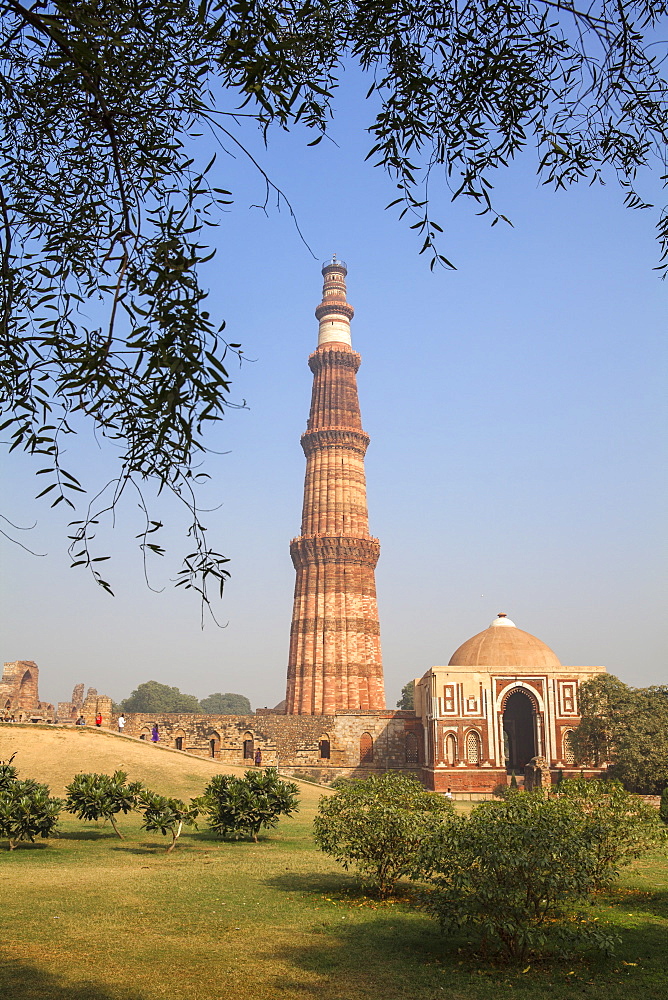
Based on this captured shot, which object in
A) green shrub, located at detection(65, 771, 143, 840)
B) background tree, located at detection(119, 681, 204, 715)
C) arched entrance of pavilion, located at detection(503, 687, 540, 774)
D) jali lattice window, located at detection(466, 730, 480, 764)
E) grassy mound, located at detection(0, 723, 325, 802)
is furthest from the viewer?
background tree, located at detection(119, 681, 204, 715)

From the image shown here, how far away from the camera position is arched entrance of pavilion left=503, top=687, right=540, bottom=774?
118ft

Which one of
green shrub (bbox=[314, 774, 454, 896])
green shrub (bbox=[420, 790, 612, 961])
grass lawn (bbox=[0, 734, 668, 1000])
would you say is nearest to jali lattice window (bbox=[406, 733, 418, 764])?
grass lawn (bbox=[0, 734, 668, 1000])

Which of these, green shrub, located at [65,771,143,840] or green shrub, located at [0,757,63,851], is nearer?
green shrub, located at [0,757,63,851]

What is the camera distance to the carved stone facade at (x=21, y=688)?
41.8 m

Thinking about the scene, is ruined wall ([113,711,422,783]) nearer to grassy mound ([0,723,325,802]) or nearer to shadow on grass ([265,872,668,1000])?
grassy mound ([0,723,325,802])

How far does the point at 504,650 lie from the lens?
112 feet

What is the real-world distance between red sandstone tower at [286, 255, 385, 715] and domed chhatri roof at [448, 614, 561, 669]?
4660 mm

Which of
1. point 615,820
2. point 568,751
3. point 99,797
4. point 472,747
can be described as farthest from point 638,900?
point 568,751

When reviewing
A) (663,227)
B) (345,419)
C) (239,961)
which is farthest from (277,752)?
(663,227)

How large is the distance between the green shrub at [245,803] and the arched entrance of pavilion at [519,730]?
22.5 m

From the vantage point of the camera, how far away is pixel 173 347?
11.2 ft

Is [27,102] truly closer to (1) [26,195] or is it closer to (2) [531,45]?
(1) [26,195]

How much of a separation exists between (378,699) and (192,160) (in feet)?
116

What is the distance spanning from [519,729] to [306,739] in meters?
9.27
